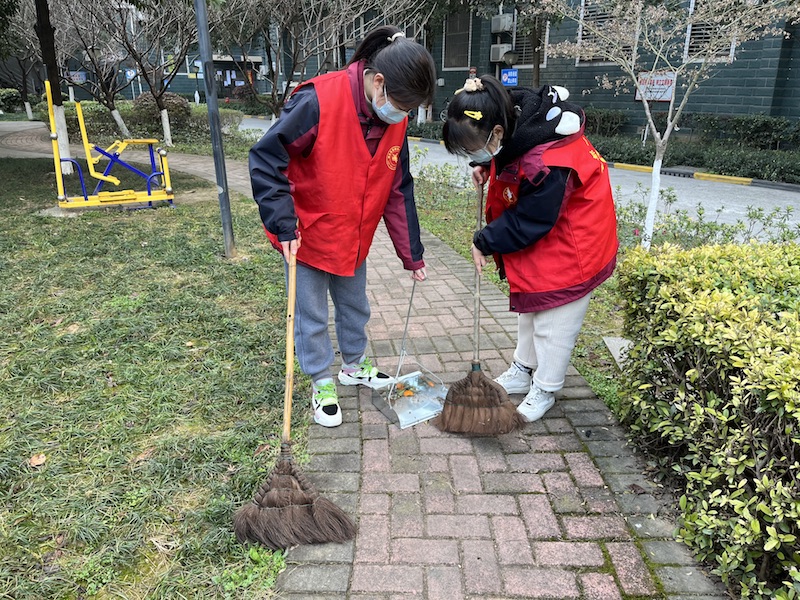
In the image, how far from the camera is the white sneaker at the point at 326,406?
2752 millimetres

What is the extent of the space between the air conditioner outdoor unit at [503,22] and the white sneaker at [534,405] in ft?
60.6

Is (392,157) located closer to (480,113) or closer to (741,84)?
(480,113)

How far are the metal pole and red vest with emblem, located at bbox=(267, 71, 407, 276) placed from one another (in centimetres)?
270

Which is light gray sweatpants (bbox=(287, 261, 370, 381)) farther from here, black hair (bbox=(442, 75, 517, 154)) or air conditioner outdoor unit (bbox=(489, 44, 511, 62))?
air conditioner outdoor unit (bbox=(489, 44, 511, 62))

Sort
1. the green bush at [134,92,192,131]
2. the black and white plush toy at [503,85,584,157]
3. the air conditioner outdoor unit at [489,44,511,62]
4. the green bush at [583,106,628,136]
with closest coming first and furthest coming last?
1. the black and white plush toy at [503,85,584,157]
2. the green bush at [583,106,628,136]
3. the green bush at [134,92,192,131]
4. the air conditioner outdoor unit at [489,44,511,62]

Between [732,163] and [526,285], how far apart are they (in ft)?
36.3

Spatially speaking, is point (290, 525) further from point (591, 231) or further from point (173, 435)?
point (591, 231)

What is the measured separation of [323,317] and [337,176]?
64 cm

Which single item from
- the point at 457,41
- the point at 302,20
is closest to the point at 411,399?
the point at 302,20

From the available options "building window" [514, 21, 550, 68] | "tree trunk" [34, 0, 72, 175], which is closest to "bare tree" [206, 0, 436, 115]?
"tree trunk" [34, 0, 72, 175]

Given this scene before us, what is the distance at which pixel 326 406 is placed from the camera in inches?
109

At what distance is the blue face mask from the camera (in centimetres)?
229

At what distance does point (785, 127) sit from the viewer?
38.8ft

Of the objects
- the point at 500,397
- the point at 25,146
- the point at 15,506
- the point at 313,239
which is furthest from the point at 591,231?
the point at 25,146
